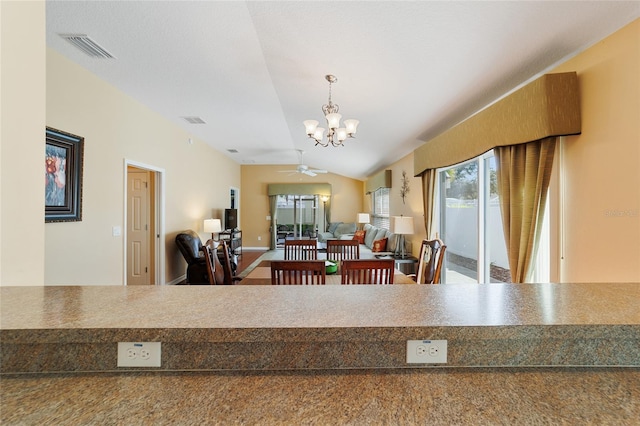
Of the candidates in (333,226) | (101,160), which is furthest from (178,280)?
(333,226)

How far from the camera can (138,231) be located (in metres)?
4.64

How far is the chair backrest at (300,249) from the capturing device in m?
3.45

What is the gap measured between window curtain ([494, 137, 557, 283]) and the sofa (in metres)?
2.71

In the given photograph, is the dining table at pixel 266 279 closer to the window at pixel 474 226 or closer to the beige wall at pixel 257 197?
the window at pixel 474 226

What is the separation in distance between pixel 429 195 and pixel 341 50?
241 cm

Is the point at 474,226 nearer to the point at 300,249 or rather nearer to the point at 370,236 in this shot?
the point at 300,249

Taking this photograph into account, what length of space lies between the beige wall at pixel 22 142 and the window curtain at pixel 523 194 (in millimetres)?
2967

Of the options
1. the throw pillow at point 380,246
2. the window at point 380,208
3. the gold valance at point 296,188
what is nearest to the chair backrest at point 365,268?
the throw pillow at point 380,246

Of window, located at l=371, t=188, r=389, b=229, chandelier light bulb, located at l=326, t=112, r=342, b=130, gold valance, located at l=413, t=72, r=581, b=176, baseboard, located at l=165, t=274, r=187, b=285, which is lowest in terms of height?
baseboard, located at l=165, t=274, r=187, b=285

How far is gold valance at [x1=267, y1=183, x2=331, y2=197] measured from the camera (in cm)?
903

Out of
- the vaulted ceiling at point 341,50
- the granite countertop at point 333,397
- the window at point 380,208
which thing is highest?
the vaulted ceiling at point 341,50

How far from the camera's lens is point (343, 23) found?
2.04 metres

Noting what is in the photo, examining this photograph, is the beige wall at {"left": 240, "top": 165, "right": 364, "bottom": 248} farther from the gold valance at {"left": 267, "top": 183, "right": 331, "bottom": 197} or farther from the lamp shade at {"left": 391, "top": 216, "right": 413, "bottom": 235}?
the lamp shade at {"left": 391, "top": 216, "right": 413, "bottom": 235}

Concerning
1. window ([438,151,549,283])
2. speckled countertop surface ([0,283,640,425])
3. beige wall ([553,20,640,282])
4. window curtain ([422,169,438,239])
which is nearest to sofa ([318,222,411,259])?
window curtain ([422,169,438,239])
